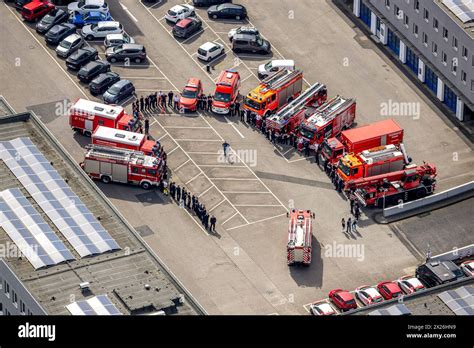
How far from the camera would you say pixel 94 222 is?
317 ft

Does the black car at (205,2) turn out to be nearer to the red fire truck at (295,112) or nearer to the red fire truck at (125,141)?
the red fire truck at (295,112)

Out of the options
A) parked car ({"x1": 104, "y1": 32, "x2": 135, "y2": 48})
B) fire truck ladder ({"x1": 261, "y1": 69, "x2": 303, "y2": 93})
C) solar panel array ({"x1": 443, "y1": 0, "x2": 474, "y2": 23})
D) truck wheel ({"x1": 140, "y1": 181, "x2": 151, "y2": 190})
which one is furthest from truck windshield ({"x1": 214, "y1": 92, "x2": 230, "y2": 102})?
solar panel array ({"x1": 443, "y1": 0, "x2": 474, "y2": 23})

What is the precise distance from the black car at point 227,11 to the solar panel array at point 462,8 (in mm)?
28284

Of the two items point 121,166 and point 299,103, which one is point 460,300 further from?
point 299,103

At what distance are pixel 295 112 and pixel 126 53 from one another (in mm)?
23612

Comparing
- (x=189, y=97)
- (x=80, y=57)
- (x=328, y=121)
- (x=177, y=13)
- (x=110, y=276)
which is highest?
(x=80, y=57)

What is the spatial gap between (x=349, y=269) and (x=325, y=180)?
1446 centimetres

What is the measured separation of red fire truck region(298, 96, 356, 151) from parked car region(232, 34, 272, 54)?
50.3 feet

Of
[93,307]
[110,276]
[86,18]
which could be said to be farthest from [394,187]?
[86,18]

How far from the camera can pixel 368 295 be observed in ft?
336

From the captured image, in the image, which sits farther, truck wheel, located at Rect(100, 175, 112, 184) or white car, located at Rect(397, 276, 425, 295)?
truck wheel, located at Rect(100, 175, 112, 184)

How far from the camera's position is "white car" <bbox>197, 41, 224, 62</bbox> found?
138125 millimetres

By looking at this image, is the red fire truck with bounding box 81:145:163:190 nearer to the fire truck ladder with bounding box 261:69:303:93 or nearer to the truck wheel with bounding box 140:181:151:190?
the truck wheel with bounding box 140:181:151:190
